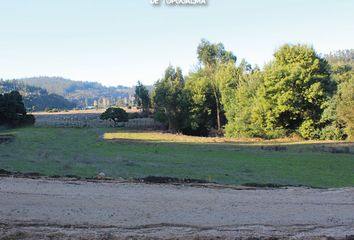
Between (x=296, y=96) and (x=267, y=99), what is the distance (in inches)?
159

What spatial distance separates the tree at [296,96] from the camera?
59.1m

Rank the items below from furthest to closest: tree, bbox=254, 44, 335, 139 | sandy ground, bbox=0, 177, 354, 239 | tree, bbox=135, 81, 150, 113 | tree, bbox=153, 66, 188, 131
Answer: tree, bbox=135, 81, 150, 113
tree, bbox=153, 66, 188, 131
tree, bbox=254, 44, 335, 139
sandy ground, bbox=0, 177, 354, 239

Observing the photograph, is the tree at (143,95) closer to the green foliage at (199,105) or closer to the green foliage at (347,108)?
the green foliage at (199,105)

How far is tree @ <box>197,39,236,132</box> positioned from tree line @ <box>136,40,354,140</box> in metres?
0.38

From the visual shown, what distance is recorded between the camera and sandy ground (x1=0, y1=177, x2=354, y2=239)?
10.9 meters

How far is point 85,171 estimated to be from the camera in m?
21.4

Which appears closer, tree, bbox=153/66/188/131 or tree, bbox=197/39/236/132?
tree, bbox=153/66/188/131

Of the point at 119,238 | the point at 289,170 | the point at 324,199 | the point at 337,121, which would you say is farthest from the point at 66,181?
the point at 337,121

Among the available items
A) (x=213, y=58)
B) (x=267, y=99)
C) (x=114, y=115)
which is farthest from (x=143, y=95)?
(x=267, y=99)

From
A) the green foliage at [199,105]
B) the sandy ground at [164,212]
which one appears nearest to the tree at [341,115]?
the green foliage at [199,105]

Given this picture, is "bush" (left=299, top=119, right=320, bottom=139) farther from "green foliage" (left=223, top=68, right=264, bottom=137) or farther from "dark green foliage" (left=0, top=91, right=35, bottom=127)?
"dark green foliage" (left=0, top=91, right=35, bottom=127)

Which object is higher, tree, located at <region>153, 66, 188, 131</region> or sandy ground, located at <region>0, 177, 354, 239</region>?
tree, located at <region>153, 66, 188, 131</region>

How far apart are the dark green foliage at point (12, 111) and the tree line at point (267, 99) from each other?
23.4 m

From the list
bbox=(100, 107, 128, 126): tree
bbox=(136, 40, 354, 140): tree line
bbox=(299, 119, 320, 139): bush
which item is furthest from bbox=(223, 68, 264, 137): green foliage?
bbox=(100, 107, 128, 126): tree
